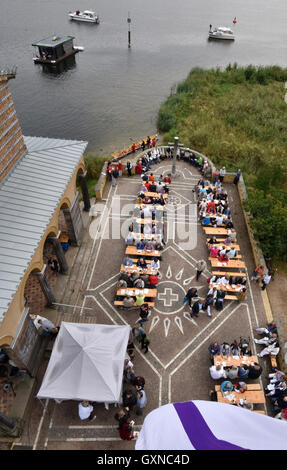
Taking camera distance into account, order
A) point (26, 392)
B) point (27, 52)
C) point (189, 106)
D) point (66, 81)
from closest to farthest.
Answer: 1. point (26, 392)
2. point (189, 106)
3. point (66, 81)
4. point (27, 52)

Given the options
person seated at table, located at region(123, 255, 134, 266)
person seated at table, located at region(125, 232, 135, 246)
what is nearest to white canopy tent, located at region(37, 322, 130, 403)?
person seated at table, located at region(123, 255, 134, 266)

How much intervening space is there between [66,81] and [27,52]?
56.6 feet

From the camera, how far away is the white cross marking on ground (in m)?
17.5

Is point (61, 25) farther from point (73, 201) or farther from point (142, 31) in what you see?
point (73, 201)

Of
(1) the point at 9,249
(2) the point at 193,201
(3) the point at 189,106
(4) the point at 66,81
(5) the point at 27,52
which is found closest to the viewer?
(1) the point at 9,249

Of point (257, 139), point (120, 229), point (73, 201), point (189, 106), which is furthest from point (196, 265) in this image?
point (189, 106)

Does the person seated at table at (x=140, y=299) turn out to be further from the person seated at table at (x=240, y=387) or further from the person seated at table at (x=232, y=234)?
the person seated at table at (x=232, y=234)

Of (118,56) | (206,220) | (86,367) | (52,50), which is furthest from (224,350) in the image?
(118,56)

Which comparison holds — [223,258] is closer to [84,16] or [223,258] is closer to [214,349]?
[214,349]

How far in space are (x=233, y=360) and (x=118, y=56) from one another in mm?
67788

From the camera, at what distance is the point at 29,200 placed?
1446 centimetres

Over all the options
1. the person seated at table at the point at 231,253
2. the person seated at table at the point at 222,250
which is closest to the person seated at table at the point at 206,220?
the person seated at table at the point at 222,250

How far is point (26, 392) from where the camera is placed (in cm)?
1390

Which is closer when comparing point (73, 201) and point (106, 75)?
point (73, 201)
